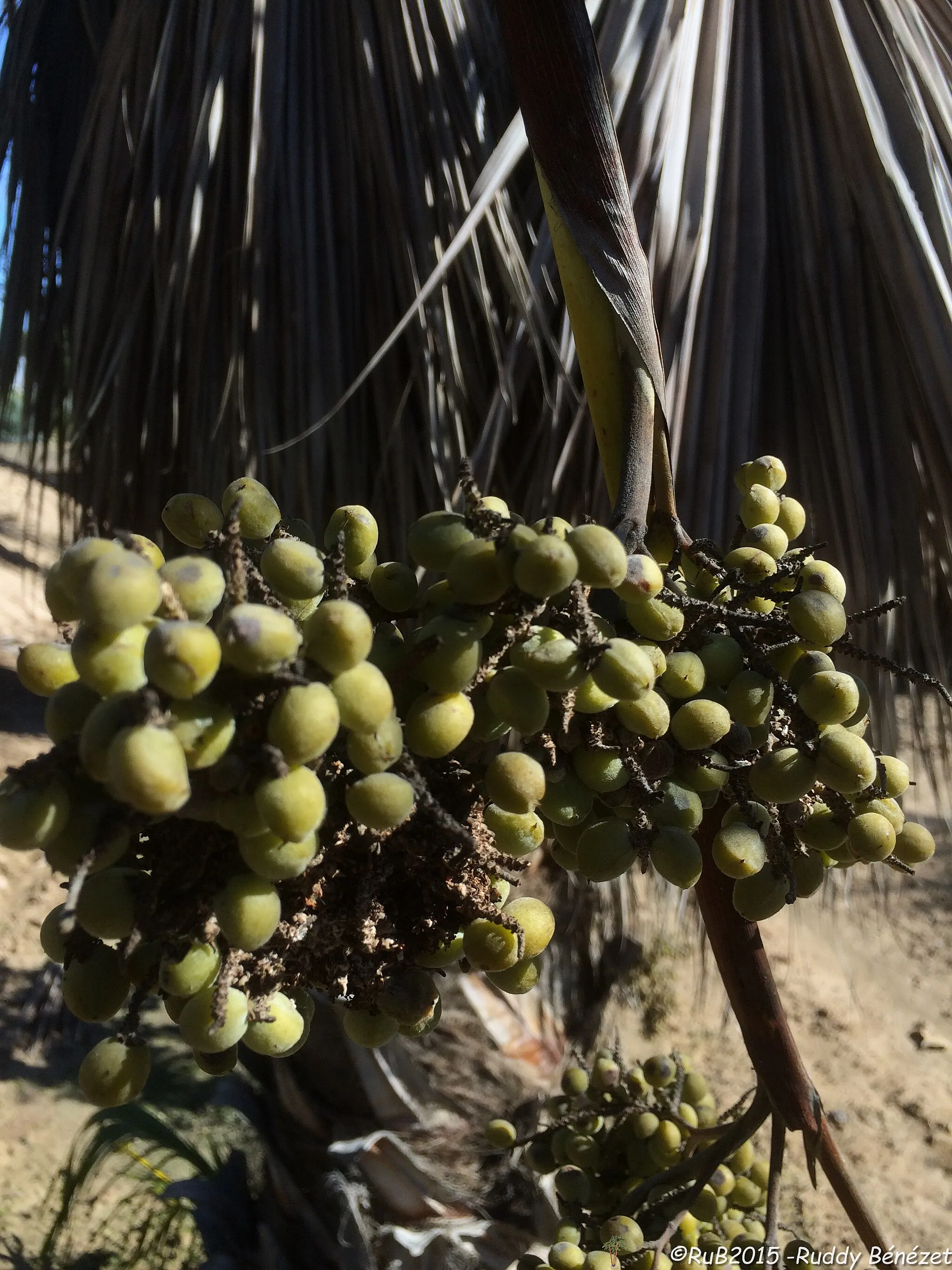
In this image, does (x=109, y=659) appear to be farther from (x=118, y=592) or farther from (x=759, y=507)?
(x=759, y=507)

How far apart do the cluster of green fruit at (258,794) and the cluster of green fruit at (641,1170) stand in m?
0.35

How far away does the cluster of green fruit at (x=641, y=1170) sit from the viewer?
2.09ft

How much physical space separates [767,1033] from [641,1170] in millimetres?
343

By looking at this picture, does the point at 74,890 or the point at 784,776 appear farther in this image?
the point at 784,776

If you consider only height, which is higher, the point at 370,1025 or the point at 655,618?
the point at 655,618

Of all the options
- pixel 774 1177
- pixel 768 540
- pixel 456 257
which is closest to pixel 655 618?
pixel 768 540

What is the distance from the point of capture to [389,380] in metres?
1.35

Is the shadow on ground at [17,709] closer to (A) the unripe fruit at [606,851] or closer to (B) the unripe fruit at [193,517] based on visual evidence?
(B) the unripe fruit at [193,517]

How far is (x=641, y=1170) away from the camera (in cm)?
80

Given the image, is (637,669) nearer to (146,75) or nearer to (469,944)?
(469,944)

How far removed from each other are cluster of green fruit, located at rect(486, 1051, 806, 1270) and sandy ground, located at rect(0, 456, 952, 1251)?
749mm

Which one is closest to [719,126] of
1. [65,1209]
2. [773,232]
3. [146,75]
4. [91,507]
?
[773,232]

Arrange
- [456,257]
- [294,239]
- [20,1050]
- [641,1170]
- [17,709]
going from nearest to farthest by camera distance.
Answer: [641,1170], [456,257], [294,239], [20,1050], [17,709]

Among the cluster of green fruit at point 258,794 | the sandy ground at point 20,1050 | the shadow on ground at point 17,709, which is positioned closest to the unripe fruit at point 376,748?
the cluster of green fruit at point 258,794
